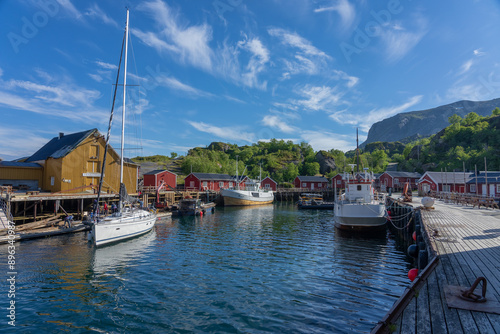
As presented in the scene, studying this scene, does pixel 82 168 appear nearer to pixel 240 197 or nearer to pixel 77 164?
pixel 77 164

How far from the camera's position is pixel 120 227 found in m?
19.8

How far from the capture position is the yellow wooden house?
3027cm

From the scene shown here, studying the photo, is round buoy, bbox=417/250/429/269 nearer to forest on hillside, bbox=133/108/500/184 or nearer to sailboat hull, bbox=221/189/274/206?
sailboat hull, bbox=221/189/274/206

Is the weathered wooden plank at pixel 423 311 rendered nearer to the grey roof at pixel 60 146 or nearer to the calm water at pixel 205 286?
the calm water at pixel 205 286

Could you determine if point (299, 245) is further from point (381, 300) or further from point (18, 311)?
point (18, 311)

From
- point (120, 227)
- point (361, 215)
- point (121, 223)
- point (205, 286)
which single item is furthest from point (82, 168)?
point (361, 215)

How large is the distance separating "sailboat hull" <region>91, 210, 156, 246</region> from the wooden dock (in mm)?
18090

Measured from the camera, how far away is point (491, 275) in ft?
25.0

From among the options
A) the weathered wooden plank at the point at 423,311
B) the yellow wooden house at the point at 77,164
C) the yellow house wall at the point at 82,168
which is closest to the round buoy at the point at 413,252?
the weathered wooden plank at the point at 423,311

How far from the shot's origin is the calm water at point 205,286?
8656 mm

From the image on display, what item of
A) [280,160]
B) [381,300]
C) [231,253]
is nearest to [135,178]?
[231,253]

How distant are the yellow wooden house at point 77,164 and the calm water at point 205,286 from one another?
1225 centimetres

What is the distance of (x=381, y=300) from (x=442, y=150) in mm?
104984

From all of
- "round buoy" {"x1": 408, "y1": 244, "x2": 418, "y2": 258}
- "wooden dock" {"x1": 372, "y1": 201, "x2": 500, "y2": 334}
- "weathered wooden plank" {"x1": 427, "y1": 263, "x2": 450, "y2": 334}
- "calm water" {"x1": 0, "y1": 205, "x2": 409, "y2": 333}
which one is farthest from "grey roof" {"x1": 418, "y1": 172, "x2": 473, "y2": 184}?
"weathered wooden plank" {"x1": 427, "y1": 263, "x2": 450, "y2": 334}
